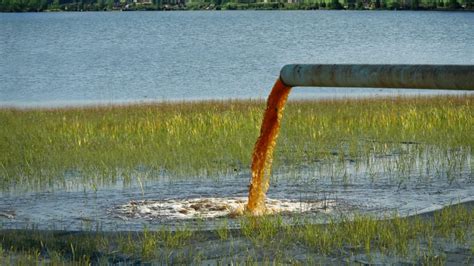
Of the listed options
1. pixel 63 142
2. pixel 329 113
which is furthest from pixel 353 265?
pixel 329 113

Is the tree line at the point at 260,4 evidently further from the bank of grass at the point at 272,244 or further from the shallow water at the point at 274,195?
the bank of grass at the point at 272,244

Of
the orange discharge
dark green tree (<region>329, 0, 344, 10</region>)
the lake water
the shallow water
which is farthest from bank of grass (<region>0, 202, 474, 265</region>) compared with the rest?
dark green tree (<region>329, 0, 344, 10</region>)

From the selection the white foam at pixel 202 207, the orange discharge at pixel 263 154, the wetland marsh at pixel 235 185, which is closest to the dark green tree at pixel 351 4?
the wetland marsh at pixel 235 185

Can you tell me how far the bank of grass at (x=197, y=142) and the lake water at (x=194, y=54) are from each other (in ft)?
51.6

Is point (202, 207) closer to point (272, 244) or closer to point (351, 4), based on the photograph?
point (272, 244)

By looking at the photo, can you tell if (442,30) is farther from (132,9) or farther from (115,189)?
(132,9)

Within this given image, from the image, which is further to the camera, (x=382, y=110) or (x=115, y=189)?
(x=382, y=110)

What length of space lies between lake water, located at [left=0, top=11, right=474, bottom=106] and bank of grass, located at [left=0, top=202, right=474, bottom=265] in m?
26.9

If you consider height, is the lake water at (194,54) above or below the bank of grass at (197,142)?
below

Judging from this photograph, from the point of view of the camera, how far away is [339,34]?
94.8 meters

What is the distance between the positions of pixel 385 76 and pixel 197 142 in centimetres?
930

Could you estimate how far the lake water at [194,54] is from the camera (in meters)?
46.9

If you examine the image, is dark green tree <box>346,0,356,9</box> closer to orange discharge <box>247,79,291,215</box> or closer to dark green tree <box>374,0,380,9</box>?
dark green tree <box>374,0,380,9</box>

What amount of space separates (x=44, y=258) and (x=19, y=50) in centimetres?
7463
